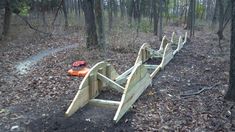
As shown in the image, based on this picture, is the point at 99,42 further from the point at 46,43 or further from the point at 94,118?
the point at 94,118

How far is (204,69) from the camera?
9445 millimetres

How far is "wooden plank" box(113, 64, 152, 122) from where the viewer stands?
5195mm

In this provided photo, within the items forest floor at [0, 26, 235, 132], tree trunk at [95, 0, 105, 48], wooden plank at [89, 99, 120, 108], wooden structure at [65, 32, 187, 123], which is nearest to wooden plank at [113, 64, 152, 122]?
wooden structure at [65, 32, 187, 123]

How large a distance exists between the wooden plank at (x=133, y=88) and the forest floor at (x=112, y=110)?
0.45 ft

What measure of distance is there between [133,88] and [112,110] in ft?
2.38

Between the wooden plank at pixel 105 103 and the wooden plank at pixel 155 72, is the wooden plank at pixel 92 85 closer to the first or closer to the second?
the wooden plank at pixel 105 103

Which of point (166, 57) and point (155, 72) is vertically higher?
point (166, 57)

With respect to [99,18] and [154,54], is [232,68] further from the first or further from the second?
[99,18]

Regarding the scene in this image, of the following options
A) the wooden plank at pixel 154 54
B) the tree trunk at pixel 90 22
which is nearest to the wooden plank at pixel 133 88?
the wooden plank at pixel 154 54

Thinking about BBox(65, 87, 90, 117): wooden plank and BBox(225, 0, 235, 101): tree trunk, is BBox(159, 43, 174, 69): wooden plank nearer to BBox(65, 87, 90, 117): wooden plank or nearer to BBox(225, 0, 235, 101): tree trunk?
BBox(225, 0, 235, 101): tree trunk

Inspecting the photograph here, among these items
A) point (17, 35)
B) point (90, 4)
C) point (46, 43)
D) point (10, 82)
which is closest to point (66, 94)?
point (10, 82)

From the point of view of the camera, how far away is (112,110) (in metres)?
5.57

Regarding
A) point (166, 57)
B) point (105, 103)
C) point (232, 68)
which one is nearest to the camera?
point (105, 103)

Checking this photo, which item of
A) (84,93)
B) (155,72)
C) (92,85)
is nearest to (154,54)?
(155,72)
